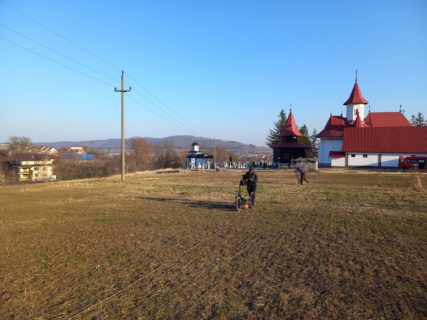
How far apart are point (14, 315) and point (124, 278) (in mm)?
1737

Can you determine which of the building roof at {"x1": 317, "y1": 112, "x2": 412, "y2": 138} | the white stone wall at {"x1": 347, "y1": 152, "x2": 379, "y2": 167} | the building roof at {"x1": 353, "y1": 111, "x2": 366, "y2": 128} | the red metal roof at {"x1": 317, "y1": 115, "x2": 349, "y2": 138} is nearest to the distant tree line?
the red metal roof at {"x1": 317, "y1": 115, "x2": 349, "y2": 138}

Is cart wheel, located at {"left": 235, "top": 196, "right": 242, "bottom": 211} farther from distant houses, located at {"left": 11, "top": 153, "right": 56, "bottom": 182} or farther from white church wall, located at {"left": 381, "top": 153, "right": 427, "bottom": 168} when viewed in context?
distant houses, located at {"left": 11, "top": 153, "right": 56, "bottom": 182}

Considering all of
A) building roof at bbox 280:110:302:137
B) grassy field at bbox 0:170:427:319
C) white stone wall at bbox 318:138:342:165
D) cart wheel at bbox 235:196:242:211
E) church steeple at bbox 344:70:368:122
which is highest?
church steeple at bbox 344:70:368:122

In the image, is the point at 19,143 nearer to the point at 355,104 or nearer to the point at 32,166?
the point at 32,166

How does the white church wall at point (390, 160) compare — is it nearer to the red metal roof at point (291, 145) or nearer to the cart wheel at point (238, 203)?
the red metal roof at point (291, 145)

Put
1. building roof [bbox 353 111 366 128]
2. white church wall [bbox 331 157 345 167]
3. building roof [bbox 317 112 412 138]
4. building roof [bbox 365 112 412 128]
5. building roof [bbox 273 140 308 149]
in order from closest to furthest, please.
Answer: white church wall [bbox 331 157 345 167], building roof [bbox 353 111 366 128], building roof [bbox 273 140 308 149], building roof [bbox 317 112 412 138], building roof [bbox 365 112 412 128]

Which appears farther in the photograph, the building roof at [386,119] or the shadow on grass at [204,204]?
the building roof at [386,119]

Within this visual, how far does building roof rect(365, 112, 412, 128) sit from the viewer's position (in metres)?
57.4

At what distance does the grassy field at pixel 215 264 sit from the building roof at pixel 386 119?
51556 mm

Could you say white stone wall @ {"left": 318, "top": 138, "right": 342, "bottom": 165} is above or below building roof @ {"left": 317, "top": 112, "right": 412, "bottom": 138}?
below

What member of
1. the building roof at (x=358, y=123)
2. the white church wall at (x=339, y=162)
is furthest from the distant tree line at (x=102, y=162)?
the building roof at (x=358, y=123)

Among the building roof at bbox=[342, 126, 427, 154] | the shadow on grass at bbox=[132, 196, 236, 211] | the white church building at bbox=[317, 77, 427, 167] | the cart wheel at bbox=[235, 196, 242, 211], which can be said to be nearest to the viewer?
the cart wheel at bbox=[235, 196, 242, 211]

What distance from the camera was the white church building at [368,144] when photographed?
44.7 m

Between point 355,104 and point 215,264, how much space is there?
5689cm
